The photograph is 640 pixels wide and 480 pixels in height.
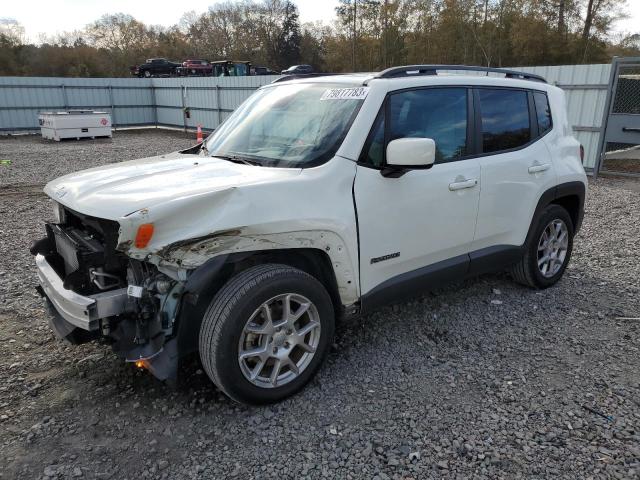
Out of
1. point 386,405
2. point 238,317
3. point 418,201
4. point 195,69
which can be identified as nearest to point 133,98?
point 195,69

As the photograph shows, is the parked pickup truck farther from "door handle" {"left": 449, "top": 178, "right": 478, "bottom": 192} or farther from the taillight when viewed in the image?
the taillight

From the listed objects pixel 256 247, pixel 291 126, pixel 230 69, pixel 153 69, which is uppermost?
pixel 153 69

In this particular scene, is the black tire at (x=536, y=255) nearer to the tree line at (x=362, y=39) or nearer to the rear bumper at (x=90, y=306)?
the rear bumper at (x=90, y=306)

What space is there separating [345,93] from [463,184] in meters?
1.09

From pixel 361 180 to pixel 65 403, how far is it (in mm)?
2270

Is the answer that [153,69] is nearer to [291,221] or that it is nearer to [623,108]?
[623,108]

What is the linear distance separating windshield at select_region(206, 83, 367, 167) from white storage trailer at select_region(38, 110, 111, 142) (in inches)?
686

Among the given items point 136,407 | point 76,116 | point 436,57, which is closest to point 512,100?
point 136,407

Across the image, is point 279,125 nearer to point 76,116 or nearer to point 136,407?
point 136,407

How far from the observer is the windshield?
3248mm

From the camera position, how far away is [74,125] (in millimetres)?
19125

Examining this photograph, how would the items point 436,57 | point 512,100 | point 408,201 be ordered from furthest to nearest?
1. point 436,57
2. point 512,100
3. point 408,201

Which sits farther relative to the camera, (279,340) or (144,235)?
(279,340)

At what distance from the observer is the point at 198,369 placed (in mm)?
3412
